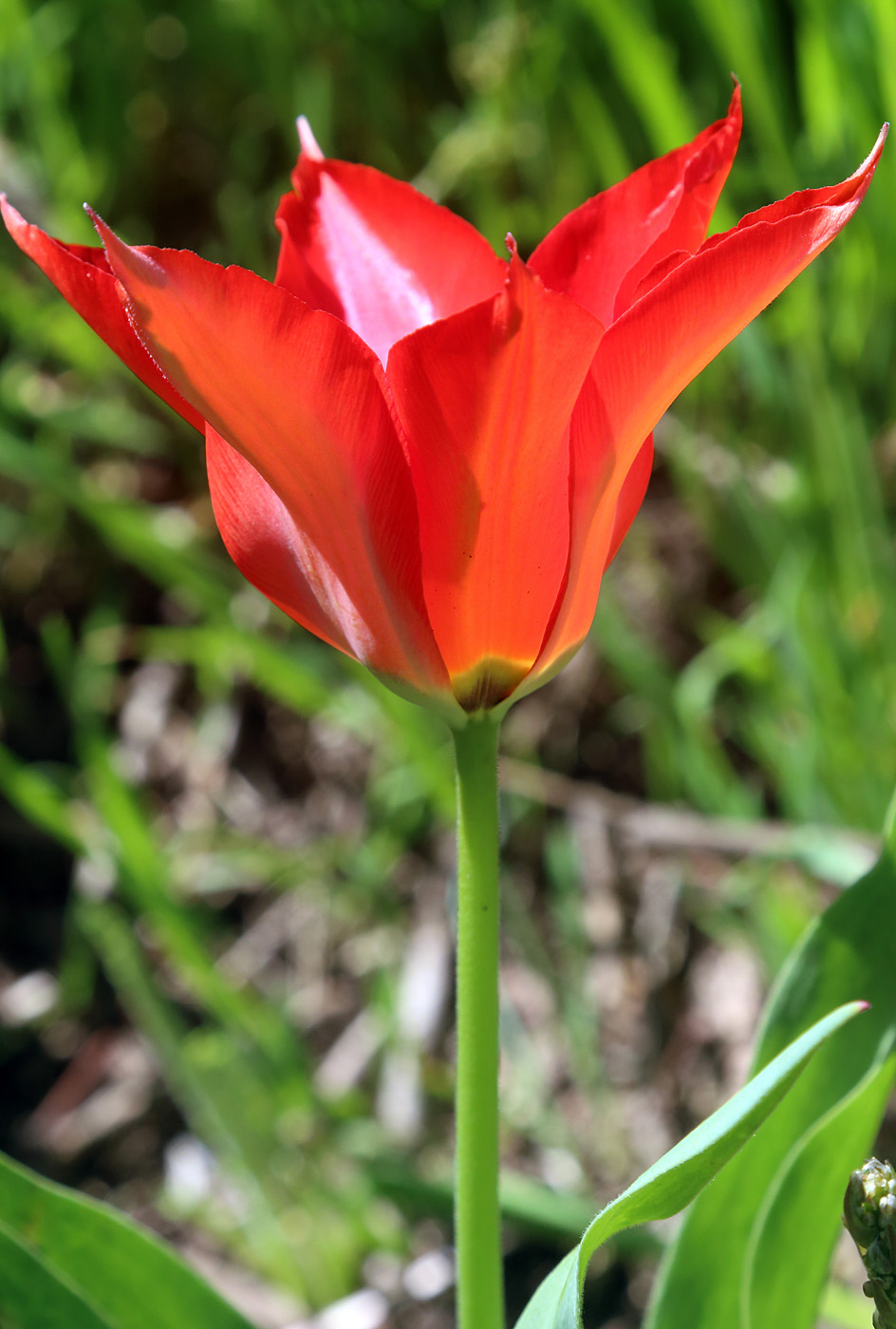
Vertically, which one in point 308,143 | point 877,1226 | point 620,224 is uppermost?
point 308,143

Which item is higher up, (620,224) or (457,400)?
(620,224)

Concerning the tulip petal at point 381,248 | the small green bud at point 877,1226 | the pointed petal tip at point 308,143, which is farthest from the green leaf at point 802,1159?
the pointed petal tip at point 308,143

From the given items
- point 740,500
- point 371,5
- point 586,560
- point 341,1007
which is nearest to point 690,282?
point 586,560

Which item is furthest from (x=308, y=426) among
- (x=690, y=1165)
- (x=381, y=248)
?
(x=690, y=1165)

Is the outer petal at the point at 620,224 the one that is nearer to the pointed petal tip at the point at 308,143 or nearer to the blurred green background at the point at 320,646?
the pointed petal tip at the point at 308,143

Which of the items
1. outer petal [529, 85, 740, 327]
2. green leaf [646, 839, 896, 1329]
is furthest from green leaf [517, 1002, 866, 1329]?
outer petal [529, 85, 740, 327]

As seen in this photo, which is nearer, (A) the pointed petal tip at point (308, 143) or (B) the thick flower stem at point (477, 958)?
(B) the thick flower stem at point (477, 958)

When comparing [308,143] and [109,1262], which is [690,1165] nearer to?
[109,1262]
